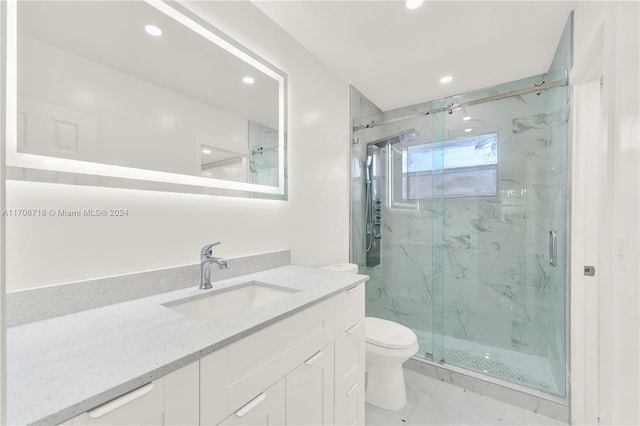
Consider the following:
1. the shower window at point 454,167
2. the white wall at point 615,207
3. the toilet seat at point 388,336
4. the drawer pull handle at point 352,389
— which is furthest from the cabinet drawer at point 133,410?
the shower window at point 454,167

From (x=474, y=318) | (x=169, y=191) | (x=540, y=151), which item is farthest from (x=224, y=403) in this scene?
(x=540, y=151)

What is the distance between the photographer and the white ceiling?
5.27 ft

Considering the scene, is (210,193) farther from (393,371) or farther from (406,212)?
(406,212)

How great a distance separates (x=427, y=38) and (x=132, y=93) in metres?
1.83

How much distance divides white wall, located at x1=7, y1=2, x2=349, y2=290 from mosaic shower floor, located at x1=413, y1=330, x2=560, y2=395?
1.22 m

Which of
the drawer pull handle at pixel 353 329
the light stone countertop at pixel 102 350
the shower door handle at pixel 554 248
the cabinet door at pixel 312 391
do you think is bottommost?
the cabinet door at pixel 312 391

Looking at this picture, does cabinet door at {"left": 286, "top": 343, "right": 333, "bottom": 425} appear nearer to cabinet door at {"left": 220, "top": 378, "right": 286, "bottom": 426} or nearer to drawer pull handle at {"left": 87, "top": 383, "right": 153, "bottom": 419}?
cabinet door at {"left": 220, "top": 378, "right": 286, "bottom": 426}

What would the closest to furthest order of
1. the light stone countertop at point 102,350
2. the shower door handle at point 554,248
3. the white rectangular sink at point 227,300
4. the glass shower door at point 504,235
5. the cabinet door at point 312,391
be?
the light stone countertop at point 102,350 → the cabinet door at point 312,391 → the white rectangular sink at point 227,300 → the shower door handle at point 554,248 → the glass shower door at point 504,235

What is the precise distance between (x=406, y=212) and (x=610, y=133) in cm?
194

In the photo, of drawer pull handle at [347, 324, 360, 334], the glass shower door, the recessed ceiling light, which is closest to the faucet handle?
drawer pull handle at [347, 324, 360, 334]

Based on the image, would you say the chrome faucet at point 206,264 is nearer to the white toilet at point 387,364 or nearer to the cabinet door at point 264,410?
the cabinet door at point 264,410

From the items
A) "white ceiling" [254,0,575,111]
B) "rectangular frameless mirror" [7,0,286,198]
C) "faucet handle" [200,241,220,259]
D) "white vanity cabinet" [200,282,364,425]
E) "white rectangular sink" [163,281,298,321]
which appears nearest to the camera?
"white vanity cabinet" [200,282,364,425]

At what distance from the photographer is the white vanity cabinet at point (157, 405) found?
20.5 inches

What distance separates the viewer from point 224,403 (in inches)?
29.4
